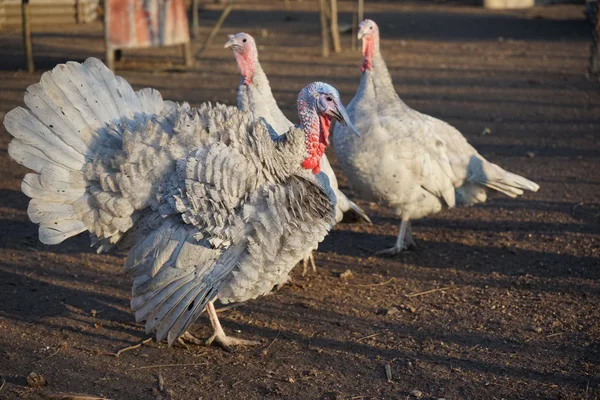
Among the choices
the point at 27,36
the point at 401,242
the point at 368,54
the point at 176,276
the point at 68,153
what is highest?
the point at 368,54

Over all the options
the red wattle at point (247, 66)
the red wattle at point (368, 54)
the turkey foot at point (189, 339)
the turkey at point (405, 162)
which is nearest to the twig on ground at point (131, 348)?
the turkey foot at point (189, 339)

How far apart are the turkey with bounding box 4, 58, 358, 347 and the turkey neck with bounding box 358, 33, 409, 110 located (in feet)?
5.71

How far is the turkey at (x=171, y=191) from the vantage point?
168 inches

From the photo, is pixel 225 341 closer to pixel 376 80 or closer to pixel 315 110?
pixel 315 110

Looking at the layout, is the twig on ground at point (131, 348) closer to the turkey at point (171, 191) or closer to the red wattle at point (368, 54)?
the turkey at point (171, 191)

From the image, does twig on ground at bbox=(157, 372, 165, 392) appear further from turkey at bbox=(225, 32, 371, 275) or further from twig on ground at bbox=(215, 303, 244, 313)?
turkey at bbox=(225, 32, 371, 275)

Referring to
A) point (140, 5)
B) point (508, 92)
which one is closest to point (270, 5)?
point (140, 5)

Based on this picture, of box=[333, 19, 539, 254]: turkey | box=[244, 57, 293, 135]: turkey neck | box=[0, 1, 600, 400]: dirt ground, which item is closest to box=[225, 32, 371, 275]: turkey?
box=[244, 57, 293, 135]: turkey neck

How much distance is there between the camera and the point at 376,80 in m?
6.40

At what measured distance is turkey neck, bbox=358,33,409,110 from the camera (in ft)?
20.8

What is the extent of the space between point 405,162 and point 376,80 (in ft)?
2.69

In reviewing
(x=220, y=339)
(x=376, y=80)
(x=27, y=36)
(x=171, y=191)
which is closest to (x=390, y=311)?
(x=220, y=339)

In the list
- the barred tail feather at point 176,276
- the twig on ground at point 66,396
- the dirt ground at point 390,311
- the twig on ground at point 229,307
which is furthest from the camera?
the twig on ground at point 229,307

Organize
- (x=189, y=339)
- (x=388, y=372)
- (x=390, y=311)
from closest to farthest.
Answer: (x=388, y=372) < (x=189, y=339) < (x=390, y=311)
